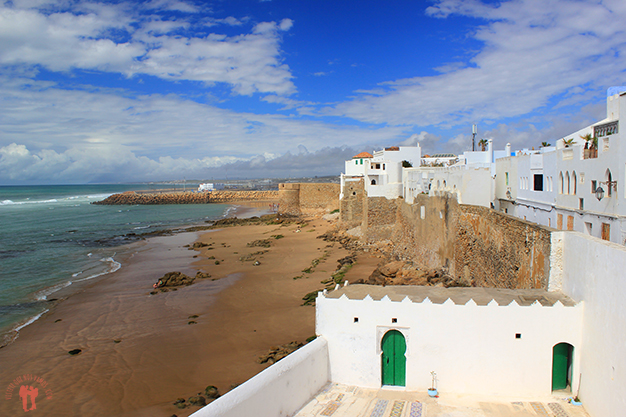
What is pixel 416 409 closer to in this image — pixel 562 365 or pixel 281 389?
pixel 281 389

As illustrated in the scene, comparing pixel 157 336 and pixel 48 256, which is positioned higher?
pixel 48 256

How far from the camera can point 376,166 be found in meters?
25.3

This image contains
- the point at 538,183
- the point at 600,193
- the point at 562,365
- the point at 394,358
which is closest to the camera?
the point at 562,365

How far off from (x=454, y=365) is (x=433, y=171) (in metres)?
14.0

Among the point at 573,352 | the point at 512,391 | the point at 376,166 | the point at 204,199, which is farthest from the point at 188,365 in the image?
the point at 204,199

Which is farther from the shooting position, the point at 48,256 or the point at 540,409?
the point at 48,256

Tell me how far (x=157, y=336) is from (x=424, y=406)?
8.72 meters

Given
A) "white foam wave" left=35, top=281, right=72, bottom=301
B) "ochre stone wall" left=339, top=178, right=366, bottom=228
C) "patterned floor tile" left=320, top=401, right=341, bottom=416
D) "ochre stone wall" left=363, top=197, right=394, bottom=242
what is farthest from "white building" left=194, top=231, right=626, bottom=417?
"ochre stone wall" left=339, top=178, right=366, bottom=228

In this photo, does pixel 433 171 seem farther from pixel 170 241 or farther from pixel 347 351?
pixel 170 241

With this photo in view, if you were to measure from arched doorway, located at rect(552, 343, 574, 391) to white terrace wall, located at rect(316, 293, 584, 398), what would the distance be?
107mm

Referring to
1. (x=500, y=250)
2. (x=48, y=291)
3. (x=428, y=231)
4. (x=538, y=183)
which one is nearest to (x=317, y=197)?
(x=428, y=231)

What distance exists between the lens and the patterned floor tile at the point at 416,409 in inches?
212

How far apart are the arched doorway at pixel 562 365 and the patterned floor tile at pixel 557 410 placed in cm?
28

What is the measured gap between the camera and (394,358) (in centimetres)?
618
